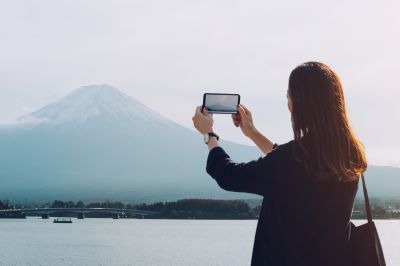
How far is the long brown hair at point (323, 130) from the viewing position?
2.03 m

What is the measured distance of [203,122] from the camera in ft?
7.41

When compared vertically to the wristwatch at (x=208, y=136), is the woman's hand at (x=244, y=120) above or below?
above

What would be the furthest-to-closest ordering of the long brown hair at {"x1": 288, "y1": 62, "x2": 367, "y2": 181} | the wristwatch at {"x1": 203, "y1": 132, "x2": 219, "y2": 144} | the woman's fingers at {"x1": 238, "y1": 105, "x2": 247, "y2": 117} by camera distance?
the woman's fingers at {"x1": 238, "y1": 105, "x2": 247, "y2": 117} < the wristwatch at {"x1": 203, "y1": 132, "x2": 219, "y2": 144} < the long brown hair at {"x1": 288, "y1": 62, "x2": 367, "y2": 181}

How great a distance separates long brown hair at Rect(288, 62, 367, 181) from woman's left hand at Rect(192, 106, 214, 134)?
0.87 ft

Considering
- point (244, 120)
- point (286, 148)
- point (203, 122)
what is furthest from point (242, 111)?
point (286, 148)

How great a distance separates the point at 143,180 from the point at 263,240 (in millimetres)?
169206

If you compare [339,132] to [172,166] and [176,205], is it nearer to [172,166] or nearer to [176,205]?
[176,205]

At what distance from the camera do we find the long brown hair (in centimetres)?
203

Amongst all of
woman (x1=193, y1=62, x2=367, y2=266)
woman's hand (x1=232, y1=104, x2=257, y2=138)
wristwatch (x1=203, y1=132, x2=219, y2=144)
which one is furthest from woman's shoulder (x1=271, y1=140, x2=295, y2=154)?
woman's hand (x1=232, y1=104, x2=257, y2=138)

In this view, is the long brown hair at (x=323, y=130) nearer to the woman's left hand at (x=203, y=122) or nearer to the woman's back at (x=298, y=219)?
the woman's back at (x=298, y=219)

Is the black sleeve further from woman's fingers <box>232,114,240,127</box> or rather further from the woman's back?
woman's fingers <box>232,114,240,127</box>

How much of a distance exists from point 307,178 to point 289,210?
89 millimetres

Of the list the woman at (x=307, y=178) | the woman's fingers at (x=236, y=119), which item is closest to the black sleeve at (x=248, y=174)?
the woman at (x=307, y=178)

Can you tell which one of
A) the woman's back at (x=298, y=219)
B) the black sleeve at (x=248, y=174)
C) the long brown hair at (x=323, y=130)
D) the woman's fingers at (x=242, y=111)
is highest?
the woman's fingers at (x=242, y=111)
